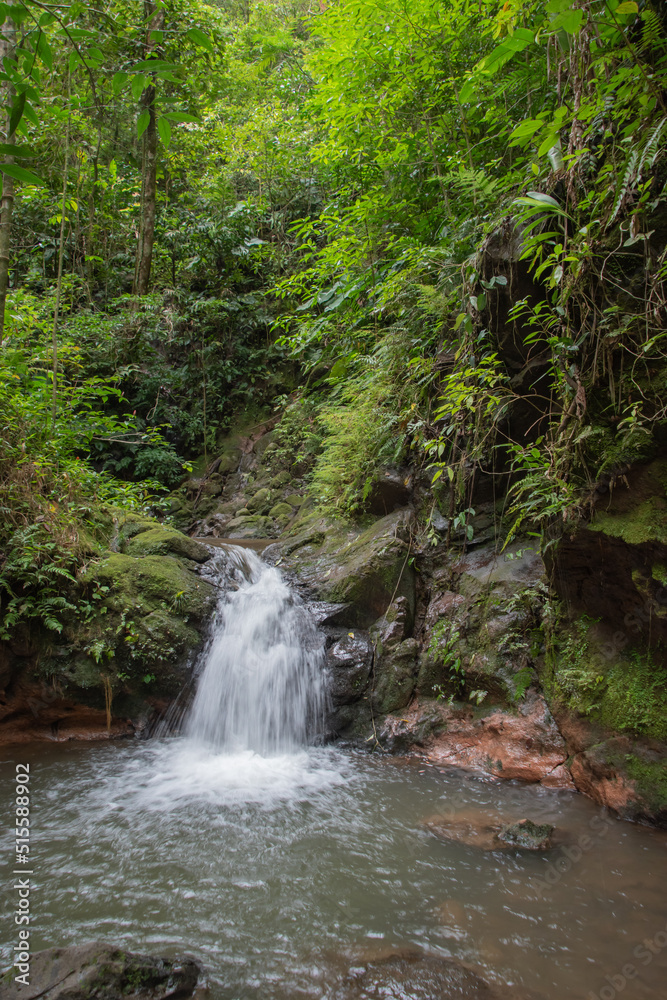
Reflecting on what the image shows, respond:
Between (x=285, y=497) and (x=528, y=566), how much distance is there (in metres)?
5.83

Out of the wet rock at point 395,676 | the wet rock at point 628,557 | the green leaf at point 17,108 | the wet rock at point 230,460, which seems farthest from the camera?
the wet rock at point 230,460

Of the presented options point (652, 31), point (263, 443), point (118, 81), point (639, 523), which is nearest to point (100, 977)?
point (118, 81)

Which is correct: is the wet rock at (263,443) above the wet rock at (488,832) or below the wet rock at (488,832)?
above

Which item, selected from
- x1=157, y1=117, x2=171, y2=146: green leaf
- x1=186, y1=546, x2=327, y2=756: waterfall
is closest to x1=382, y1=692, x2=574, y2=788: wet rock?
x1=186, y1=546, x2=327, y2=756: waterfall

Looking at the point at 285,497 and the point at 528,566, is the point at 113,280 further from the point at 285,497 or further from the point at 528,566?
the point at 528,566

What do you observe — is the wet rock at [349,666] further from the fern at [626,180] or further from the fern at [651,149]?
the fern at [651,149]

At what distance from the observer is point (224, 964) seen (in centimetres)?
239

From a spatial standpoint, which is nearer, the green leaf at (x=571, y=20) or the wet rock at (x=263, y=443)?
the green leaf at (x=571, y=20)

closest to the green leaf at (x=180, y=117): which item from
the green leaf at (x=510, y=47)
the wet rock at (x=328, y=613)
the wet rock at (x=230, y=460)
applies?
the green leaf at (x=510, y=47)

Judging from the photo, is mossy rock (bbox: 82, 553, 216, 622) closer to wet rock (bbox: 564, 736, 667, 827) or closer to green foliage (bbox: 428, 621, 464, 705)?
green foliage (bbox: 428, 621, 464, 705)

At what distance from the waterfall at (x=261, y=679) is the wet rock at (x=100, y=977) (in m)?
2.81

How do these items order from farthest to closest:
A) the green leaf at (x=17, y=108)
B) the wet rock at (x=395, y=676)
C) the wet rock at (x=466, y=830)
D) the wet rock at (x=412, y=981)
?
the wet rock at (x=395, y=676) < the wet rock at (x=466, y=830) < the wet rock at (x=412, y=981) < the green leaf at (x=17, y=108)

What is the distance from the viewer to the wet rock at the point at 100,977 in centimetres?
193

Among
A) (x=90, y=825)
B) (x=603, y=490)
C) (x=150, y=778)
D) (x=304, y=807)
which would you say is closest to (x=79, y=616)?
(x=150, y=778)
